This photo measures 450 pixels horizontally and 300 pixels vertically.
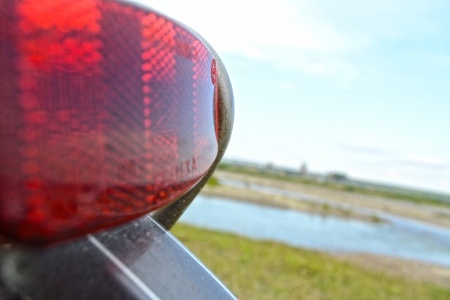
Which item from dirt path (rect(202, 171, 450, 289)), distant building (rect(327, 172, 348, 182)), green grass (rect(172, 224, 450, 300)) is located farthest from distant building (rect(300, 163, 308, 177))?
green grass (rect(172, 224, 450, 300))

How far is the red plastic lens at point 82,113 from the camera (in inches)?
9.2

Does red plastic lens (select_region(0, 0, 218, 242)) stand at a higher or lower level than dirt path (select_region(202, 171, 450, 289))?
higher

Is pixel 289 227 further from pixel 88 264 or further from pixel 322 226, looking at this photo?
pixel 88 264

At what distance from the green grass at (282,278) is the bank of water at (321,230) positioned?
409cm

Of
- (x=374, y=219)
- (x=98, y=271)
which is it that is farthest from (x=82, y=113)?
(x=374, y=219)

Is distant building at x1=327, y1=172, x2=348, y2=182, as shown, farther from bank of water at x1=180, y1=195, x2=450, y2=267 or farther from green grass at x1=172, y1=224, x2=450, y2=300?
green grass at x1=172, y1=224, x2=450, y2=300

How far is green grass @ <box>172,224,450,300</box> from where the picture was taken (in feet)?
14.1

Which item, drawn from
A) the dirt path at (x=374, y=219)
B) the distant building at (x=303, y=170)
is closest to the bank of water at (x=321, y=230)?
the dirt path at (x=374, y=219)

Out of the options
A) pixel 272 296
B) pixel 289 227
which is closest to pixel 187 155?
pixel 272 296

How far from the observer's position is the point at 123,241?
0.41 meters

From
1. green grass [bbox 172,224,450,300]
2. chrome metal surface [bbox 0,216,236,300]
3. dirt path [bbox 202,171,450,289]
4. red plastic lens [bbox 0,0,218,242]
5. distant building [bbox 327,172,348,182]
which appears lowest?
distant building [bbox 327,172,348,182]

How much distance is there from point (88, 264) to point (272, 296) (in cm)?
399

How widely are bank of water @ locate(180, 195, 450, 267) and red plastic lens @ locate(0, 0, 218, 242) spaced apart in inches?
388

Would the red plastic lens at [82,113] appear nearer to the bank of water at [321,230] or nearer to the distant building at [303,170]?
the bank of water at [321,230]
